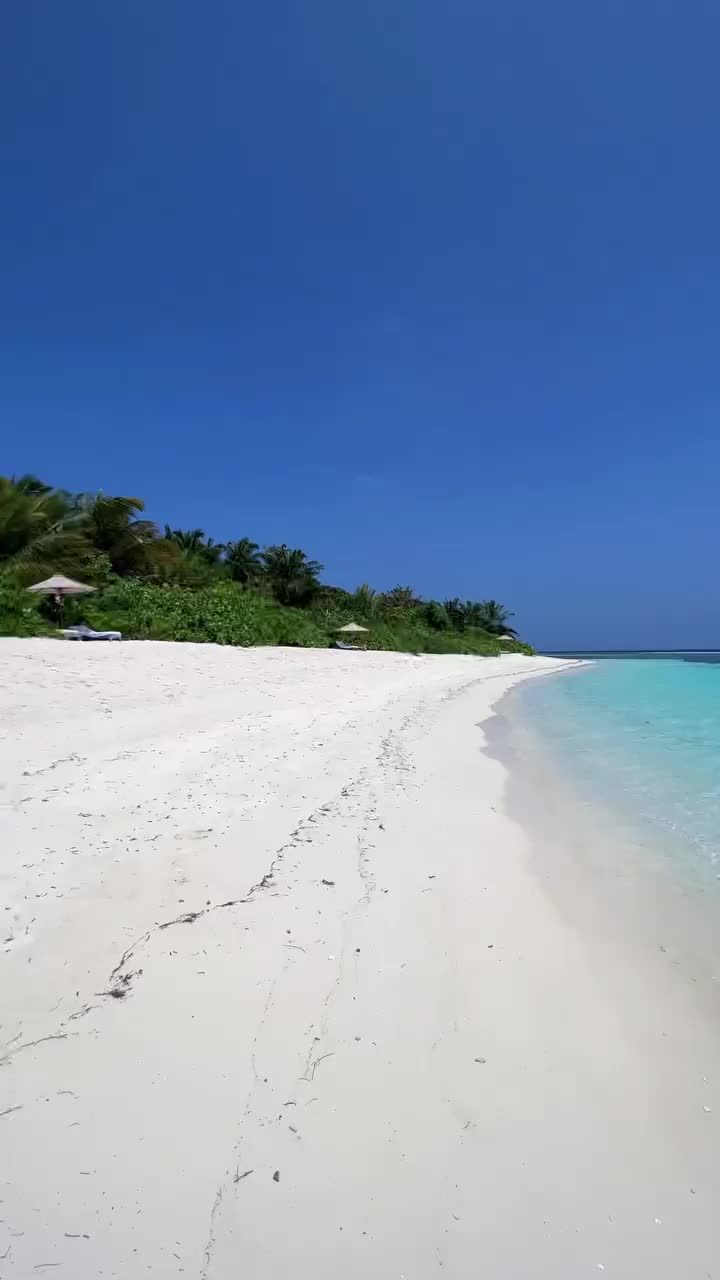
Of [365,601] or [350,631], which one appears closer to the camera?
[350,631]

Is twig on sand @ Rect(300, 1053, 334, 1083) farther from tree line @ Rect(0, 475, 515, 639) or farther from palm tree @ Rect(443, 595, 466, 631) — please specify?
palm tree @ Rect(443, 595, 466, 631)

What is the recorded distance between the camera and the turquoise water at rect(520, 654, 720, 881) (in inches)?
197

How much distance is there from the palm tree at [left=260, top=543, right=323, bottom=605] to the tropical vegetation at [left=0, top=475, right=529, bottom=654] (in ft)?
0.25

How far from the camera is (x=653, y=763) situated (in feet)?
25.6

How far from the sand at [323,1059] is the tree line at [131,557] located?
16.8 m

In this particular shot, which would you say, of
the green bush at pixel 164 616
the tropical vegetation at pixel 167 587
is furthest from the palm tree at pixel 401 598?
the green bush at pixel 164 616

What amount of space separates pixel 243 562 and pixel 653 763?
38102 mm

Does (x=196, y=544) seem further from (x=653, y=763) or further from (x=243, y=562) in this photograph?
(x=653, y=763)

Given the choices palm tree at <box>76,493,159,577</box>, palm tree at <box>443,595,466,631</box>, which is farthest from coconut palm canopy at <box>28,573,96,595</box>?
palm tree at <box>443,595,466,631</box>

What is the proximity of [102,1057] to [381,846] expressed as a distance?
7.97 feet

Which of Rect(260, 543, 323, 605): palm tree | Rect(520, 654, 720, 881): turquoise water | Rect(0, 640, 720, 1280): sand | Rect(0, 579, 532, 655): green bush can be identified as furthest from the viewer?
Rect(260, 543, 323, 605): palm tree

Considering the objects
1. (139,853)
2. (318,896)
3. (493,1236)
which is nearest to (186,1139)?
(493,1236)

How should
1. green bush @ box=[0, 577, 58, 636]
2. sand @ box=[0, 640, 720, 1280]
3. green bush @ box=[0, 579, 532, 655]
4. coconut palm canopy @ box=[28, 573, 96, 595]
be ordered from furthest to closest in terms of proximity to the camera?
coconut palm canopy @ box=[28, 573, 96, 595]
green bush @ box=[0, 579, 532, 655]
green bush @ box=[0, 577, 58, 636]
sand @ box=[0, 640, 720, 1280]

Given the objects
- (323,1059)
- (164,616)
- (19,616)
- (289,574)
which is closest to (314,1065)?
(323,1059)
